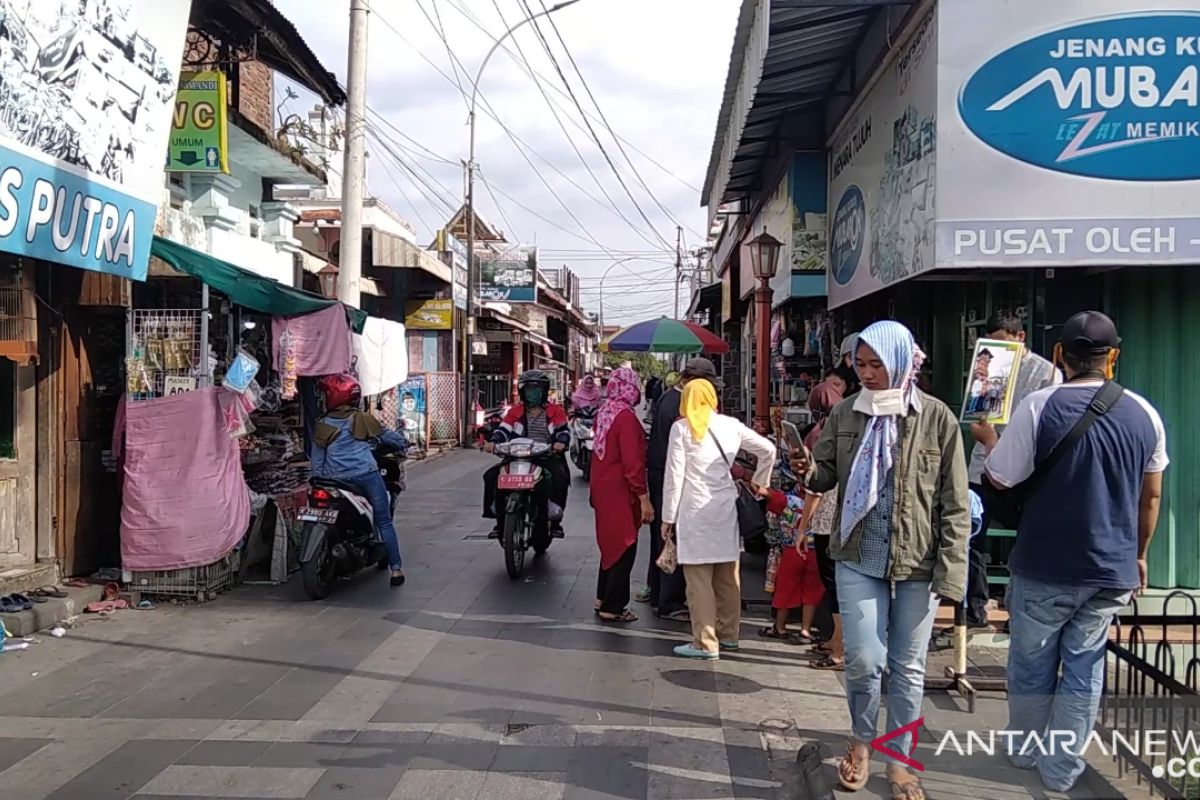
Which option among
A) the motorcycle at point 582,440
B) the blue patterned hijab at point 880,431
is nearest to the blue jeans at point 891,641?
the blue patterned hijab at point 880,431

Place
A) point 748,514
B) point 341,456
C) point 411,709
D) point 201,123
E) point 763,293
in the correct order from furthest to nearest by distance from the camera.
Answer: point 201,123 < point 763,293 < point 341,456 < point 748,514 < point 411,709

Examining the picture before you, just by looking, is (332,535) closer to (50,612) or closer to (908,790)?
(50,612)

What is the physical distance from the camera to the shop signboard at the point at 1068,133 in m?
5.32

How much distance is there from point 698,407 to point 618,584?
165 centimetres

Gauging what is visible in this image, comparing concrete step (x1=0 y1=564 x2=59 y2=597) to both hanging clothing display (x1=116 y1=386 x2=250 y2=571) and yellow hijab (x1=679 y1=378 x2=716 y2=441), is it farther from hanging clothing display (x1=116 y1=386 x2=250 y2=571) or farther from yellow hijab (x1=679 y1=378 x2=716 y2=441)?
yellow hijab (x1=679 y1=378 x2=716 y2=441)

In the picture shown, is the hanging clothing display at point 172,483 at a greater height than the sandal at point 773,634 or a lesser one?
greater

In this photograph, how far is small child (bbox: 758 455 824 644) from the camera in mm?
6227

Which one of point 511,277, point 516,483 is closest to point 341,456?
point 516,483

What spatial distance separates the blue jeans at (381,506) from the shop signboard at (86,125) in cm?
225

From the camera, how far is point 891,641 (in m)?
3.89

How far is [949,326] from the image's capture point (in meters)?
7.34

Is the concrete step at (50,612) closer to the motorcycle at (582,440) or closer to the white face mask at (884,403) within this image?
the white face mask at (884,403)

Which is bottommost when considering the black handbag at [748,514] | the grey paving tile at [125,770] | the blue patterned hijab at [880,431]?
the grey paving tile at [125,770]

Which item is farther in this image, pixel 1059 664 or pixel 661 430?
pixel 661 430
